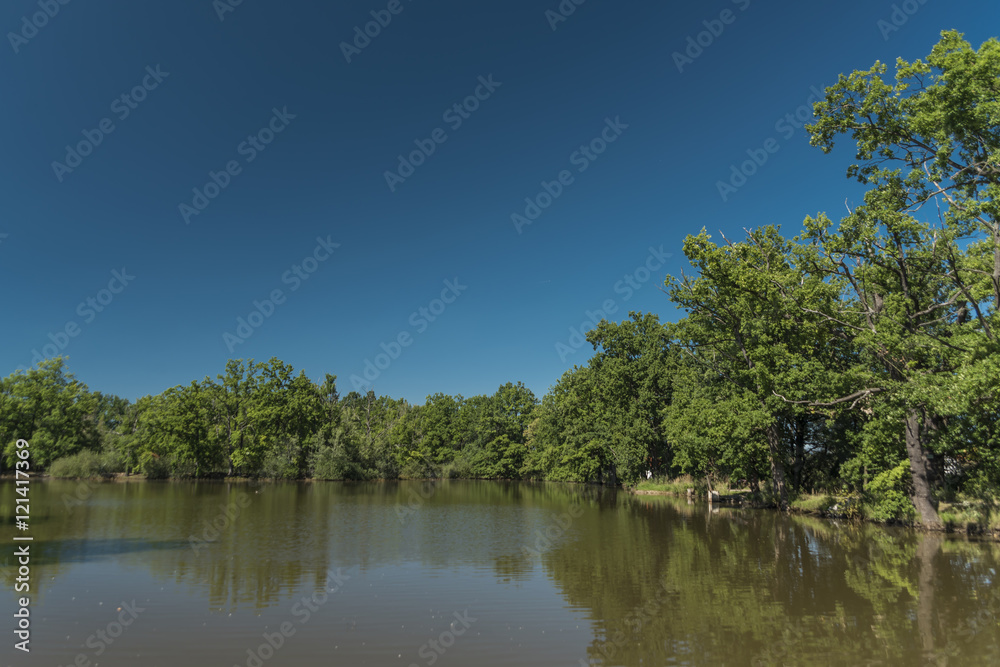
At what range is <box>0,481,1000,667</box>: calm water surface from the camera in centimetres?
888

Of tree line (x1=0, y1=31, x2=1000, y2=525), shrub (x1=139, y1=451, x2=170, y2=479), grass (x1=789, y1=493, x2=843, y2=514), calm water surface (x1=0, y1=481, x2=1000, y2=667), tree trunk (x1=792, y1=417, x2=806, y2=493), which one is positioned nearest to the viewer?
calm water surface (x1=0, y1=481, x2=1000, y2=667)

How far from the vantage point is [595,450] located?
6147 cm

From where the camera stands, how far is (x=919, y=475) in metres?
22.2

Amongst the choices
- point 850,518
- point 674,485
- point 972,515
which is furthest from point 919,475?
point 674,485

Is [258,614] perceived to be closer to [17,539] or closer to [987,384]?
[17,539]

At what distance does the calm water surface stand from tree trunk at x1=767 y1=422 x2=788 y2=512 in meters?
7.82

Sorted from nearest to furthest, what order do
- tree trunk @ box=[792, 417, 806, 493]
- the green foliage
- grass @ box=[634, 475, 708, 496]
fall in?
the green foliage < tree trunk @ box=[792, 417, 806, 493] < grass @ box=[634, 475, 708, 496]

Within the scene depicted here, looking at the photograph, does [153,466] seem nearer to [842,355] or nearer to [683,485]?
[683,485]

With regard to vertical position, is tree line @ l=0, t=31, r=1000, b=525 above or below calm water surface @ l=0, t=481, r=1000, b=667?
above

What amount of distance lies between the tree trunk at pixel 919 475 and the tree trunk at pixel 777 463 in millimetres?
8285

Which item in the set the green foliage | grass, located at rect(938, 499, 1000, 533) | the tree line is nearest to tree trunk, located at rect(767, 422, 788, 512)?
the tree line

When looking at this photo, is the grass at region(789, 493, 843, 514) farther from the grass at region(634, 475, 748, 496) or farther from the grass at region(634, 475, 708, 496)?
the grass at region(634, 475, 708, 496)

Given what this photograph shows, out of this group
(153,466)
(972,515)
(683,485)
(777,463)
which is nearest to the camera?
(972,515)

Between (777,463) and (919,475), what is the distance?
9.68 metres
